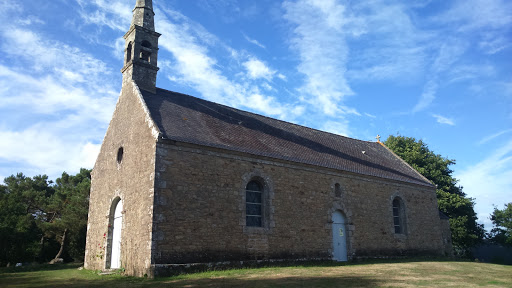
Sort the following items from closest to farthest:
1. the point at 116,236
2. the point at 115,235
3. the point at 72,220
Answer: the point at 116,236
the point at 115,235
the point at 72,220

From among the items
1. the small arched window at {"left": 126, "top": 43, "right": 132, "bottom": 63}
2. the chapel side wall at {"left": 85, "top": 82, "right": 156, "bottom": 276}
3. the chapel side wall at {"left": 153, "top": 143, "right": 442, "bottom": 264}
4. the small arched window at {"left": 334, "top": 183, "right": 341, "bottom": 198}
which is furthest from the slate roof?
the small arched window at {"left": 126, "top": 43, "right": 132, "bottom": 63}

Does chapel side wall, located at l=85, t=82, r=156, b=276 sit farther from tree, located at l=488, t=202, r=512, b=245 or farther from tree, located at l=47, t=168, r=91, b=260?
tree, located at l=488, t=202, r=512, b=245

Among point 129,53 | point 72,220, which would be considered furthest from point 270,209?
point 72,220

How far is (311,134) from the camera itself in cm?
2191

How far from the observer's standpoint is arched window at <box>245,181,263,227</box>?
586 inches

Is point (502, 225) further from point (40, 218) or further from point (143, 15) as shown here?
point (40, 218)

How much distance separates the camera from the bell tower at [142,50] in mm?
17188

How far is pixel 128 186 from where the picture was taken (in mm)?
14914

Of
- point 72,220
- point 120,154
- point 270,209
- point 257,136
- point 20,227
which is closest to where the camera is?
point 270,209

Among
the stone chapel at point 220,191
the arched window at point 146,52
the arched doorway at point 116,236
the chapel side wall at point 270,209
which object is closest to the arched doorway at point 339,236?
the stone chapel at point 220,191

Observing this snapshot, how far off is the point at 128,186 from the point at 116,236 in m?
2.34

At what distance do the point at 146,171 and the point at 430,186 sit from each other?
17717 mm

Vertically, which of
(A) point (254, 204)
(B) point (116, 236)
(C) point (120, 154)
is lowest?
(B) point (116, 236)

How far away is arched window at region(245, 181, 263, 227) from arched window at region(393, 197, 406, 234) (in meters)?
9.25
